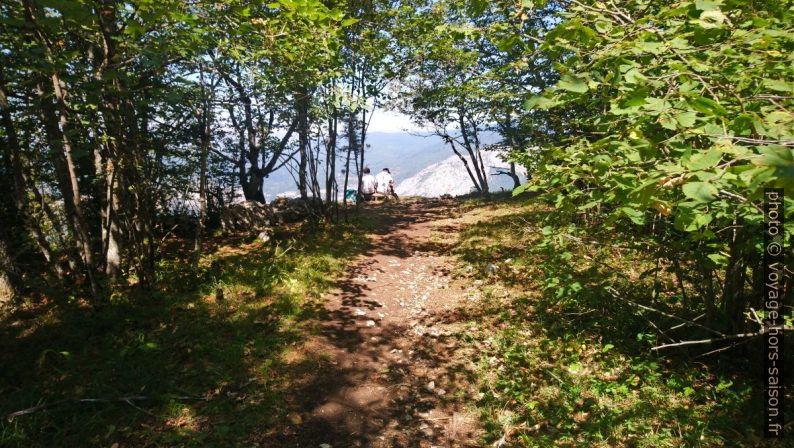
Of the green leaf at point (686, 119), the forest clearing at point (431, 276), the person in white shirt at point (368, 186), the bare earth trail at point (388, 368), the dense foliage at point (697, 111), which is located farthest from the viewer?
the person in white shirt at point (368, 186)

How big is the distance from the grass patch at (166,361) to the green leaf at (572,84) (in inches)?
187

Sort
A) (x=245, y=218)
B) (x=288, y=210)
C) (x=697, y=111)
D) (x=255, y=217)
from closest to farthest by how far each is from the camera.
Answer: (x=697, y=111), (x=245, y=218), (x=255, y=217), (x=288, y=210)

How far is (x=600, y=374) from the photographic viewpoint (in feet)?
17.1

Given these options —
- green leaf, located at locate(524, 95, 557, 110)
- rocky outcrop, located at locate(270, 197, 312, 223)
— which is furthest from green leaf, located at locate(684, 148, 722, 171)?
rocky outcrop, located at locate(270, 197, 312, 223)

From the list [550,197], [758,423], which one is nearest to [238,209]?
[550,197]

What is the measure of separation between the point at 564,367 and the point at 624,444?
1.46 m

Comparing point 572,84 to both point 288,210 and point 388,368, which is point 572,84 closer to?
point 388,368

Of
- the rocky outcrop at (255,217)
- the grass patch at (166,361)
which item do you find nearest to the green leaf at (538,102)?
the grass patch at (166,361)

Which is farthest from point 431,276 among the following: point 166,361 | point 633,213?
point 633,213

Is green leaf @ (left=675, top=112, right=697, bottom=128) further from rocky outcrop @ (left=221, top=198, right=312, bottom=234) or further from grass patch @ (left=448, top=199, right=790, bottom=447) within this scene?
rocky outcrop @ (left=221, top=198, right=312, bottom=234)

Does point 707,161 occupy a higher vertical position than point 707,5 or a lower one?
lower

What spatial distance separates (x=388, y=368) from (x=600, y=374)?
3.07 m

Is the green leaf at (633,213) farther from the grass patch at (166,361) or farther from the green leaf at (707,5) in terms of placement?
the grass patch at (166,361)

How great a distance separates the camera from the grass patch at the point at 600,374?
4.18 meters
